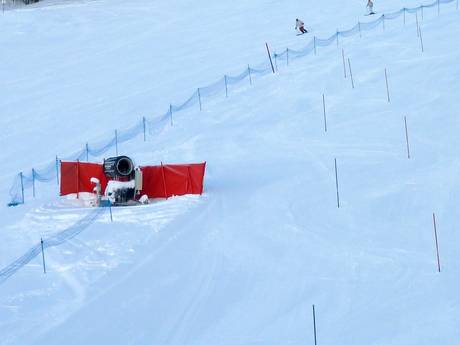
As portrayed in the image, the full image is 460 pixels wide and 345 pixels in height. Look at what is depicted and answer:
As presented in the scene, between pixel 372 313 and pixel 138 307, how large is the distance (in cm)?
365

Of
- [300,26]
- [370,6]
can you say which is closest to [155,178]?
[300,26]

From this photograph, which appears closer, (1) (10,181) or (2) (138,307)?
(2) (138,307)

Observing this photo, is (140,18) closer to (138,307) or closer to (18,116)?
(18,116)

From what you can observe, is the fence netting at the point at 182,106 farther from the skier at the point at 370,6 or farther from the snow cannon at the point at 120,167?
the snow cannon at the point at 120,167

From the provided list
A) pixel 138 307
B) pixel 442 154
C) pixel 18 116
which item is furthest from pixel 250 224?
pixel 18 116

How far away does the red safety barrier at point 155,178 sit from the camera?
18.7 meters

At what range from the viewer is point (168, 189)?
1905cm

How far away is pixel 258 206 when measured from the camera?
17422 mm

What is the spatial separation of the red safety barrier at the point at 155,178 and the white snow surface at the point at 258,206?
1.83ft

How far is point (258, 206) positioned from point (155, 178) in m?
3.21

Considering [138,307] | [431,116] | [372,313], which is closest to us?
[372,313]

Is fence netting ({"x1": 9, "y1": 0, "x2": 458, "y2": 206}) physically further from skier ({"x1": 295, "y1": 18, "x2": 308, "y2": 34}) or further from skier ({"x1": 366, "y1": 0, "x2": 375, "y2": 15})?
skier ({"x1": 295, "y1": 18, "x2": 308, "y2": 34})

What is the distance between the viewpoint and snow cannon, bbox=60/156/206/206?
18.6 meters

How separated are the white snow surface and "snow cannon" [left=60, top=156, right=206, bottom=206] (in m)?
0.56
